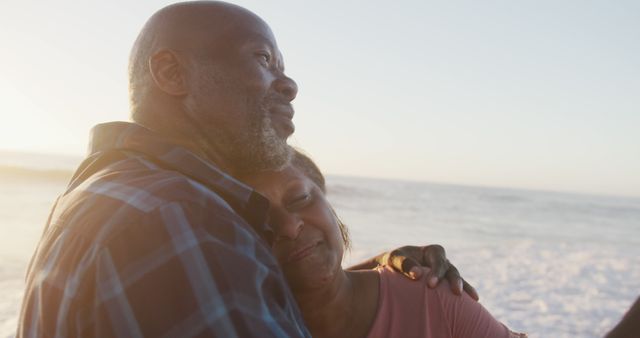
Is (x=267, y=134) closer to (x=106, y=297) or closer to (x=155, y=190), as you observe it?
(x=155, y=190)

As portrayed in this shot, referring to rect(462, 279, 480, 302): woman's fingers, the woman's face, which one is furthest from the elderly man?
rect(462, 279, 480, 302): woman's fingers

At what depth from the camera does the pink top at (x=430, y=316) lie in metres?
2.64

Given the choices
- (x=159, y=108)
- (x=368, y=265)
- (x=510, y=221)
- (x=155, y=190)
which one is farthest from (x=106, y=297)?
(x=510, y=221)

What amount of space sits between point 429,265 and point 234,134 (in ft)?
4.85

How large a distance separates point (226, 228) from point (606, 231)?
25827 mm

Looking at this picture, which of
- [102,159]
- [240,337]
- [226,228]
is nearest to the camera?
[240,337]

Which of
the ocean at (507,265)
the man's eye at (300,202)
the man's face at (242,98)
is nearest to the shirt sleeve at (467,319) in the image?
the man's eye at (300,202)

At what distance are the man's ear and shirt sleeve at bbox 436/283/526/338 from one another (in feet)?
5.39

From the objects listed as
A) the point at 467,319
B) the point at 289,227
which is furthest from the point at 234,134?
the point at 467,319

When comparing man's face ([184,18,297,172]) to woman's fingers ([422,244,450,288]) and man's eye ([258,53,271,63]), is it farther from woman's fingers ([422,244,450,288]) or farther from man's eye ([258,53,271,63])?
woman's fingers ([422,244,450,288])

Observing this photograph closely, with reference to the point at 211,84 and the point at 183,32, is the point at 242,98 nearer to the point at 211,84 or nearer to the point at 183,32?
the point at 211,84

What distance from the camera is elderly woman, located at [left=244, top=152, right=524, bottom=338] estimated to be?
8.65 feet

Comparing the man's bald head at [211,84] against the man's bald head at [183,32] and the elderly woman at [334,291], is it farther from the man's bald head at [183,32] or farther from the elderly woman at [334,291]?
the elderly woman at [334,291]

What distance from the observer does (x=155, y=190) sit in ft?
4.22
